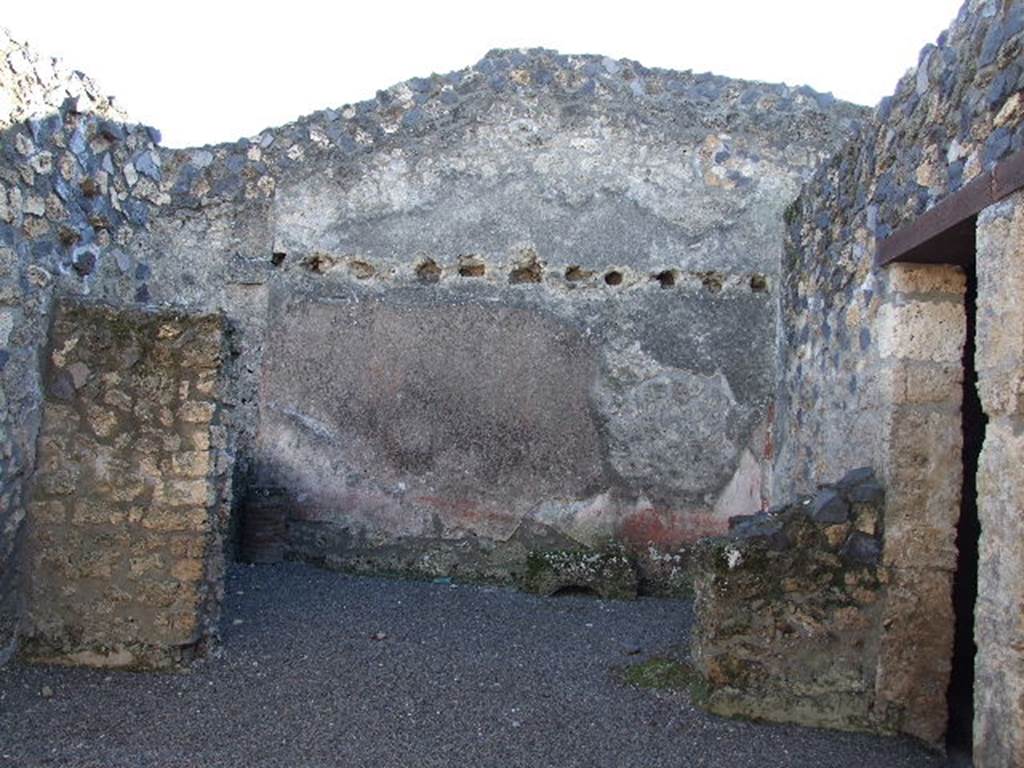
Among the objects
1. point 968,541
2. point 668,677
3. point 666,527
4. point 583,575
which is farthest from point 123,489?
point 968,541

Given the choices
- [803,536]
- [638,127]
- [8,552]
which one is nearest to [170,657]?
[8,552]

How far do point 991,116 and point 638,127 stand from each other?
337cm

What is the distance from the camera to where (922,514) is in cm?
358

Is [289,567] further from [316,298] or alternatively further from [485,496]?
[316,298]

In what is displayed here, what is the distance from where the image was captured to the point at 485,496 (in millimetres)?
5980

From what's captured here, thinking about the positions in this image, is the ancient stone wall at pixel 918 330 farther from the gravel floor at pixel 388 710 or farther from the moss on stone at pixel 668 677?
the moss on stone at pixel 668 677

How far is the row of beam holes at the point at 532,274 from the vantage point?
Answer: 241 inches

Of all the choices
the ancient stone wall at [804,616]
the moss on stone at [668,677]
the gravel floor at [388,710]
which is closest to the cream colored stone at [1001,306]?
the ancient stone wall at [804,616]

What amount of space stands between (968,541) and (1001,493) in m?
1.41

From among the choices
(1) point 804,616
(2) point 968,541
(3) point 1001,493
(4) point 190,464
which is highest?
(3) point 1001,493

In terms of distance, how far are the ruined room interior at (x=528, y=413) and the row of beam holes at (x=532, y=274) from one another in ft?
0.08

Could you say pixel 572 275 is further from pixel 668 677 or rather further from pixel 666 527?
pixel 668 677

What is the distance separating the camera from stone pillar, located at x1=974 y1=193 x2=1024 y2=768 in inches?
105

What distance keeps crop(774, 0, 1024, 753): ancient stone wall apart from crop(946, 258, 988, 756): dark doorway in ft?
0.61
